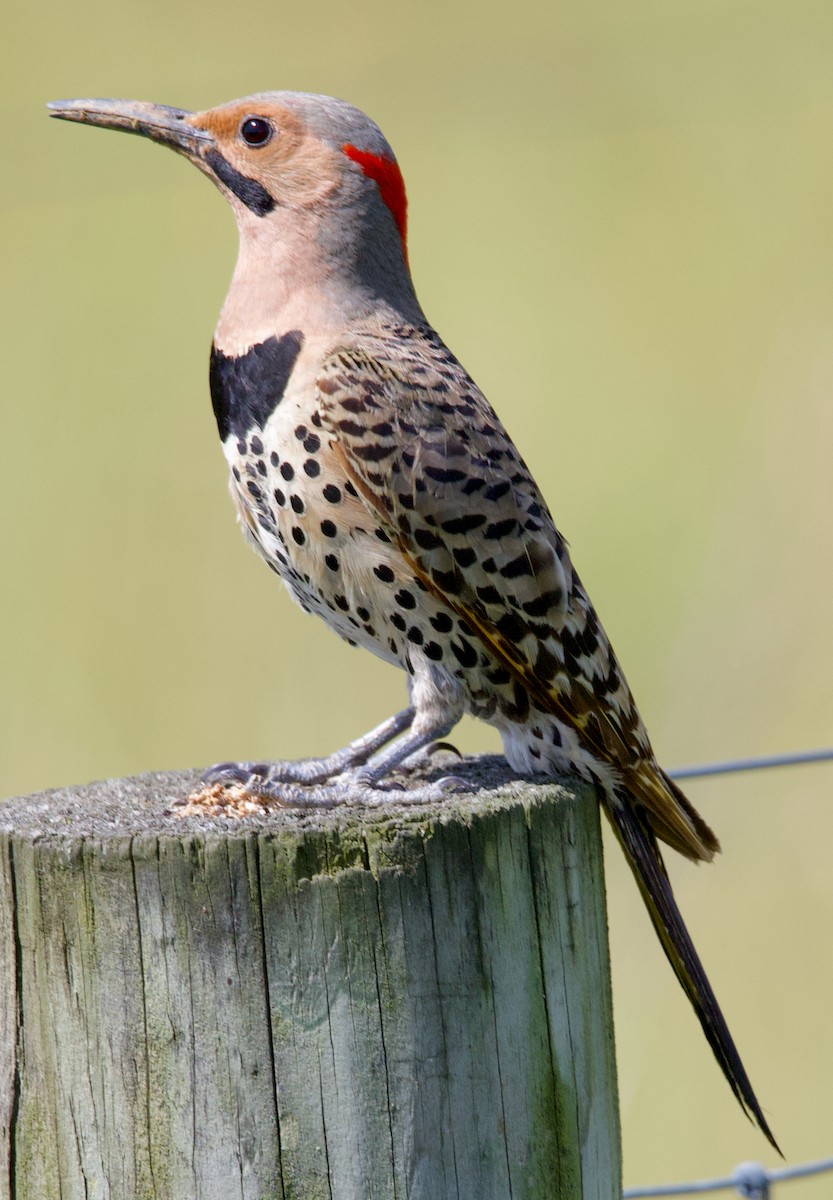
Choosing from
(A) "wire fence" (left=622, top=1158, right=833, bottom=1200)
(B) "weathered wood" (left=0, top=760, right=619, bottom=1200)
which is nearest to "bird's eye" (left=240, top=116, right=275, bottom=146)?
(B) "weathered wood" (left=0, top=760, right=619, bottom=1200)

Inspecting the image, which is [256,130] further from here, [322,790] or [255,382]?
[322,790]

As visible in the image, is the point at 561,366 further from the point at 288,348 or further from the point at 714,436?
the point at 288,348

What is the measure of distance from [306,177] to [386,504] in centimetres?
86

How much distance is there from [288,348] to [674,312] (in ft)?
17.7

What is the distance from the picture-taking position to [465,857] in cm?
246

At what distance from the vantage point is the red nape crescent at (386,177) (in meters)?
3.62

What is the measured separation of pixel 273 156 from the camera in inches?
143

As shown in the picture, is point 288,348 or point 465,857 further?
point 288,348

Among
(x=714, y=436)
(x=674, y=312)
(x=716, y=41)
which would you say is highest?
(x=716, y=41)

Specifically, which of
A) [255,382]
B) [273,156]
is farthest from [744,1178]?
[273,156]

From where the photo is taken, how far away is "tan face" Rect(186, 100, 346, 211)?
362 centimetres

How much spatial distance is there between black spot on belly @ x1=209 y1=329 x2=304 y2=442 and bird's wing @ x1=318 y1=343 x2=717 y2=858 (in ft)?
0.36

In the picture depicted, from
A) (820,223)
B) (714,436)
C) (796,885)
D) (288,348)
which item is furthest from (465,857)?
(820,223)

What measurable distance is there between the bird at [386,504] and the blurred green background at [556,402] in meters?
3.29
